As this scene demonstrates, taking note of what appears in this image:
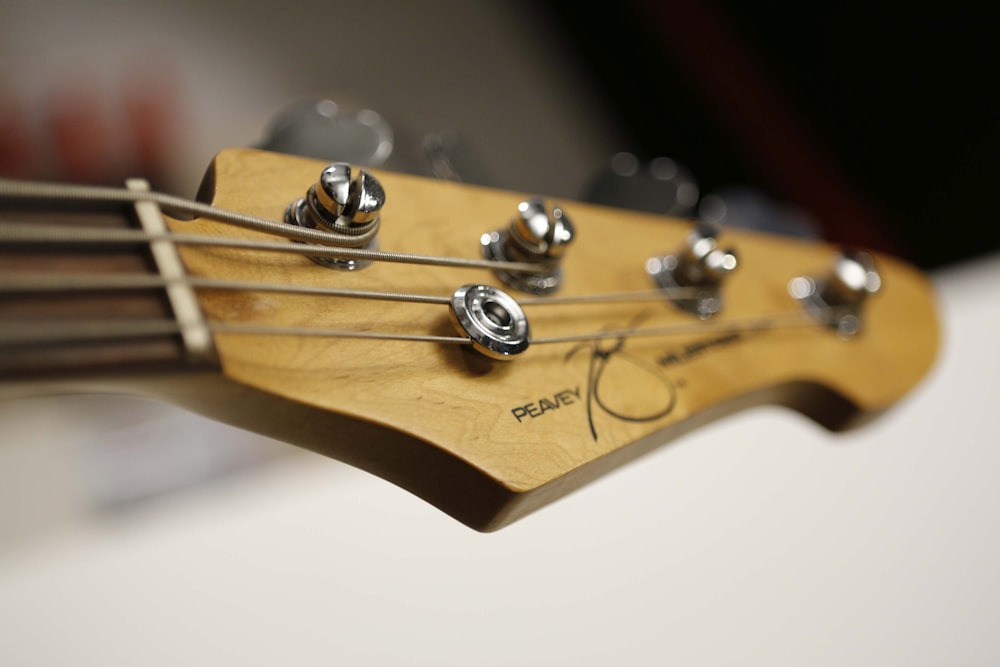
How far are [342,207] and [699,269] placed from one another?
0.37 meters

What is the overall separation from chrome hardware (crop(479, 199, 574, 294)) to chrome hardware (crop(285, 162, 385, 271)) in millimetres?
120

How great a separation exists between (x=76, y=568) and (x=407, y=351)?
73cm

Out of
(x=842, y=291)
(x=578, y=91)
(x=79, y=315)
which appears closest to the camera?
(x=79, y=315)

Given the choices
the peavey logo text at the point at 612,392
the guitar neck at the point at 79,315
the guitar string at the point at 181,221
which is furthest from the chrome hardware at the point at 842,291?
the guitar neck at the point at 79,315

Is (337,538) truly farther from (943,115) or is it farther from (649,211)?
(943,115)

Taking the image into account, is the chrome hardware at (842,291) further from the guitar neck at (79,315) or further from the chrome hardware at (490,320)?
the guitar neck at (79,315)

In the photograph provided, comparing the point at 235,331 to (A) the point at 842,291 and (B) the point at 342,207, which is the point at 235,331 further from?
(A) the point at 842,291

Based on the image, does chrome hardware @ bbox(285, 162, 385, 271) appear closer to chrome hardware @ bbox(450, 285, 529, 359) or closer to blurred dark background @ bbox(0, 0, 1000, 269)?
chrome hardware @ bbox(450, 285, 529, 359)

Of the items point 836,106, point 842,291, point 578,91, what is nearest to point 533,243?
point 842,291

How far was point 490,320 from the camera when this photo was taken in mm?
455

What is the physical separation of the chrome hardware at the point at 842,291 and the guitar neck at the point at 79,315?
679mm

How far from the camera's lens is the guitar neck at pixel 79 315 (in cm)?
29

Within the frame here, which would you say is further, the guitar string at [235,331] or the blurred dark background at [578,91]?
the blurred dark background at [578,91]
